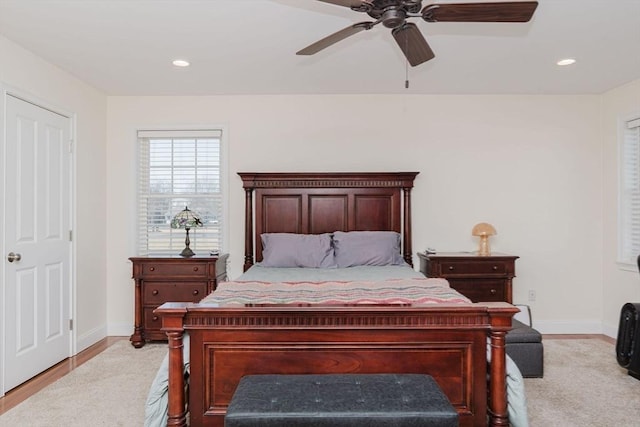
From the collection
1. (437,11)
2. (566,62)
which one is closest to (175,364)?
(437,11)

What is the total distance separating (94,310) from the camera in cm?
428

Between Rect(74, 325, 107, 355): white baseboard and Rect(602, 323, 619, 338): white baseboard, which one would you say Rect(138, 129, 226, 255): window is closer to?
Rect(74, 325, 107, 355): white baseboard

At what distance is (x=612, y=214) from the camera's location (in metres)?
4.42

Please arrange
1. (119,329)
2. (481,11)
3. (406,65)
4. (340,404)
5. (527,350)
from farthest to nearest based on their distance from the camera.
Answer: (119,329), (406,65), (527,350), (481,11), (340,404)

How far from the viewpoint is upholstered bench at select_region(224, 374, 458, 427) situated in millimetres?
1623

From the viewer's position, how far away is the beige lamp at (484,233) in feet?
14.1

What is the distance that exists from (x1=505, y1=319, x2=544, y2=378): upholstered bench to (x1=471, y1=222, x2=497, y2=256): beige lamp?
117 centimetres

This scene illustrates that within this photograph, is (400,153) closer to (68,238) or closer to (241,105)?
(241,105)

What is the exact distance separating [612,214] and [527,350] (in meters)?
2.18

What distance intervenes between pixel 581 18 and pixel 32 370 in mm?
4729

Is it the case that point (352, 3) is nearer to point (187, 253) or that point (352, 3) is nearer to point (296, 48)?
point (296, 48)

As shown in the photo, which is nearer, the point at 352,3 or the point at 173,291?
the point at 352,3

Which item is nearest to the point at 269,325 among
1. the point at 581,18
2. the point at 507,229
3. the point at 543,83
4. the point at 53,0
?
the point at 53,0

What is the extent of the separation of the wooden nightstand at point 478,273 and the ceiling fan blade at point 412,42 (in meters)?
2.21
